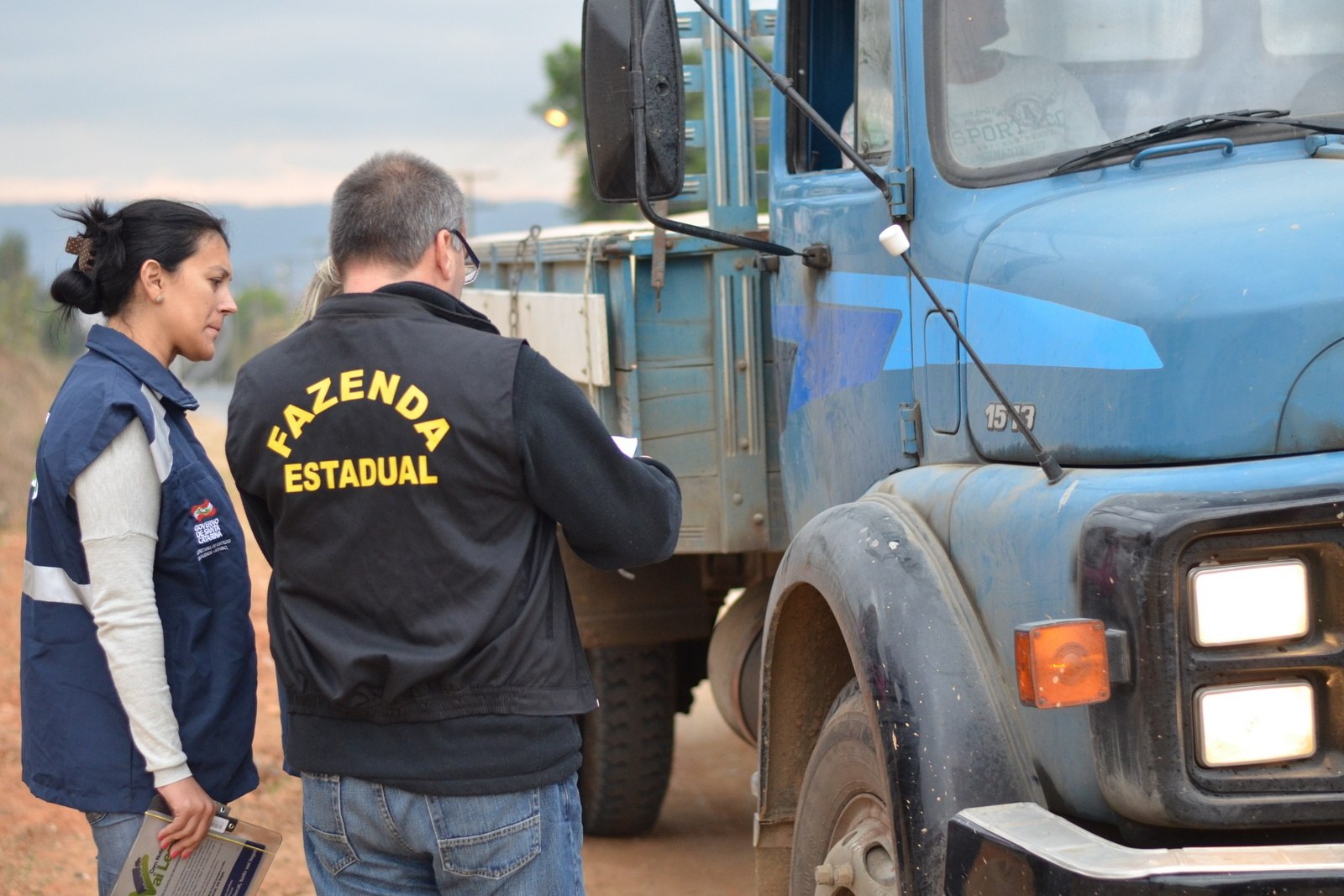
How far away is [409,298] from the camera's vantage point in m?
2.39

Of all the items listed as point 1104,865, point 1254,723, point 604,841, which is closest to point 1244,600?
point 1254,723

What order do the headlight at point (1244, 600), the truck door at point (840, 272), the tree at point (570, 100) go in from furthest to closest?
the tree at point (570, 100), the truck door at point (840, 272), the headlight at point (1244, 600)

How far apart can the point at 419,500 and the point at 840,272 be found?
58.3 inches

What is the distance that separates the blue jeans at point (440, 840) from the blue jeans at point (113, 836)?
0.39m

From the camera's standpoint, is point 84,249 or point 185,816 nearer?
point 185,816

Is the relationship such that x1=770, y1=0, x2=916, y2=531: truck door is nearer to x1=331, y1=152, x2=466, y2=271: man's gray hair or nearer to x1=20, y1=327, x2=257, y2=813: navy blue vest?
A: x1=331, y1=152, x2=466, y2=271: man's gray hair

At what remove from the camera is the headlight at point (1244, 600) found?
205 cm

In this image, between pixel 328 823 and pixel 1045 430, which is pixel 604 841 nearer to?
pixel 328 823

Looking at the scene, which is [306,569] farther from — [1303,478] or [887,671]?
[1303,478]

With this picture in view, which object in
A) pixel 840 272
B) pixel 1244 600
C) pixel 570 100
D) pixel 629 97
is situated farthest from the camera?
pixel 570 100

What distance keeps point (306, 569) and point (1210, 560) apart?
1.35 meters

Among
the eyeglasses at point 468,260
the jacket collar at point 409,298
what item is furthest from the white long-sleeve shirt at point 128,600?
the eyeglasses at point 468,260

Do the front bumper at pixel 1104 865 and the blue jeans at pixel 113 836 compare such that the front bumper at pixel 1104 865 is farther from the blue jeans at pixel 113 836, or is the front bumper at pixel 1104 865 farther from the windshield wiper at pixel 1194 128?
the blue jeans at pixel 113 836

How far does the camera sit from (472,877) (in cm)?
237
